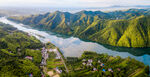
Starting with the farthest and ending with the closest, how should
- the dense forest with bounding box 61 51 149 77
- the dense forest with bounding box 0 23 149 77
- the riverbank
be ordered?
1. the riverbank
2. the dense forest with bounding box 61 51 149 77
3. the dense forest with bounding box 0 23 149 77

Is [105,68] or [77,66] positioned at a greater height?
[105,68]

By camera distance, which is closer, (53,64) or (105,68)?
(105,68)

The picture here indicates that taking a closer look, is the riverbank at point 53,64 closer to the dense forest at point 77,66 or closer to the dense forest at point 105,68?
the dense forest at point 77,66

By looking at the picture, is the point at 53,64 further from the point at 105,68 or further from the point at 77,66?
the point at 105,68

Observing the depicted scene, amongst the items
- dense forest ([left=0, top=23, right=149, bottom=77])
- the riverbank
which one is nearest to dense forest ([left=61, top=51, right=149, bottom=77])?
dense forest ([left=0, top=23, right=149, bottom=77])

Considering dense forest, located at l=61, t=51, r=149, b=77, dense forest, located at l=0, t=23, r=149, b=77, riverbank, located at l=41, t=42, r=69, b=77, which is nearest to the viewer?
dense forest, located at l=0, t=23, r=149, b=77

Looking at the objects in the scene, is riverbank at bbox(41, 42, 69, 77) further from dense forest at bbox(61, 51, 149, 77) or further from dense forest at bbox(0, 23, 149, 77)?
dense forest at bbox(61, 51, 149, 77)

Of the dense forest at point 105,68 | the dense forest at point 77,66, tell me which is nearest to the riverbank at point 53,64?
the dense forest at point 77,66

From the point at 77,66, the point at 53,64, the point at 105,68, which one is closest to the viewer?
the point at 105,68

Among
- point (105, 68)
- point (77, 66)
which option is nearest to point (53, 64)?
point (77, 66)
